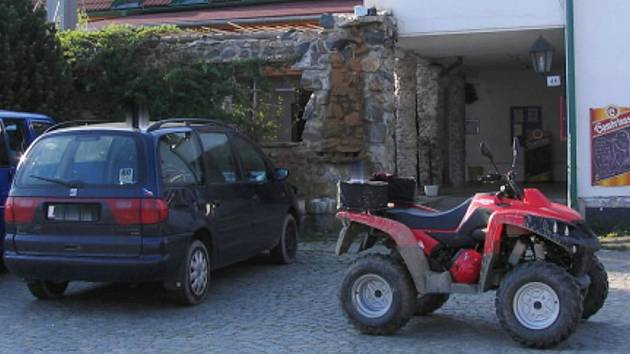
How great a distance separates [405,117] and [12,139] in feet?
24.6

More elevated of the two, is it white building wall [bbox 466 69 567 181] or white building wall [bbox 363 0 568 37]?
white building wall [bbox 363 0 568 37]

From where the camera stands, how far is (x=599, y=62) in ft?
38.2

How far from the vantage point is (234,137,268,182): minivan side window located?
8523 mm

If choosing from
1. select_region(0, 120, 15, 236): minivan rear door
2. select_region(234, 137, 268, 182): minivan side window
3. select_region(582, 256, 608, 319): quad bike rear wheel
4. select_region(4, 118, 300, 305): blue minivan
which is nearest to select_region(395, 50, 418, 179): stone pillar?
select_region(234, 137, 268, 182): minivan side window

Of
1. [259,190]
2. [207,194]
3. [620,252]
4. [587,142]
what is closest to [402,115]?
[587,142]

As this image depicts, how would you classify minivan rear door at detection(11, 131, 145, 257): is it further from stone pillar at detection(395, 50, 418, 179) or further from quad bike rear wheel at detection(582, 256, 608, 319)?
stone pillar at detection(395, 50, 418, 179)

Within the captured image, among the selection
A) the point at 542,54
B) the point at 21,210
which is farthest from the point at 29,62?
the point at 542,54

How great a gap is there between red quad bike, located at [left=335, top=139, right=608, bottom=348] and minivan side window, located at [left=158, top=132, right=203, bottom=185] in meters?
1.60

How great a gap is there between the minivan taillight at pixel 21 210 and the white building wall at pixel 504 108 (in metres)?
14.3

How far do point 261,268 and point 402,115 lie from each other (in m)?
5.94

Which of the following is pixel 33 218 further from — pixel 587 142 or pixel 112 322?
pixel 587 142

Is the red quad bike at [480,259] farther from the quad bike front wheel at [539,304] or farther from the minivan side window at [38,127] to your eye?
the minivan side window at [38,127]

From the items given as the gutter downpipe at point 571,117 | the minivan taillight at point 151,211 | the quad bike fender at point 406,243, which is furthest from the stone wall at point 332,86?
the quad bike fender at point 406,243

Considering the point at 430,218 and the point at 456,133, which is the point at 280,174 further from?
the point at 456,133
